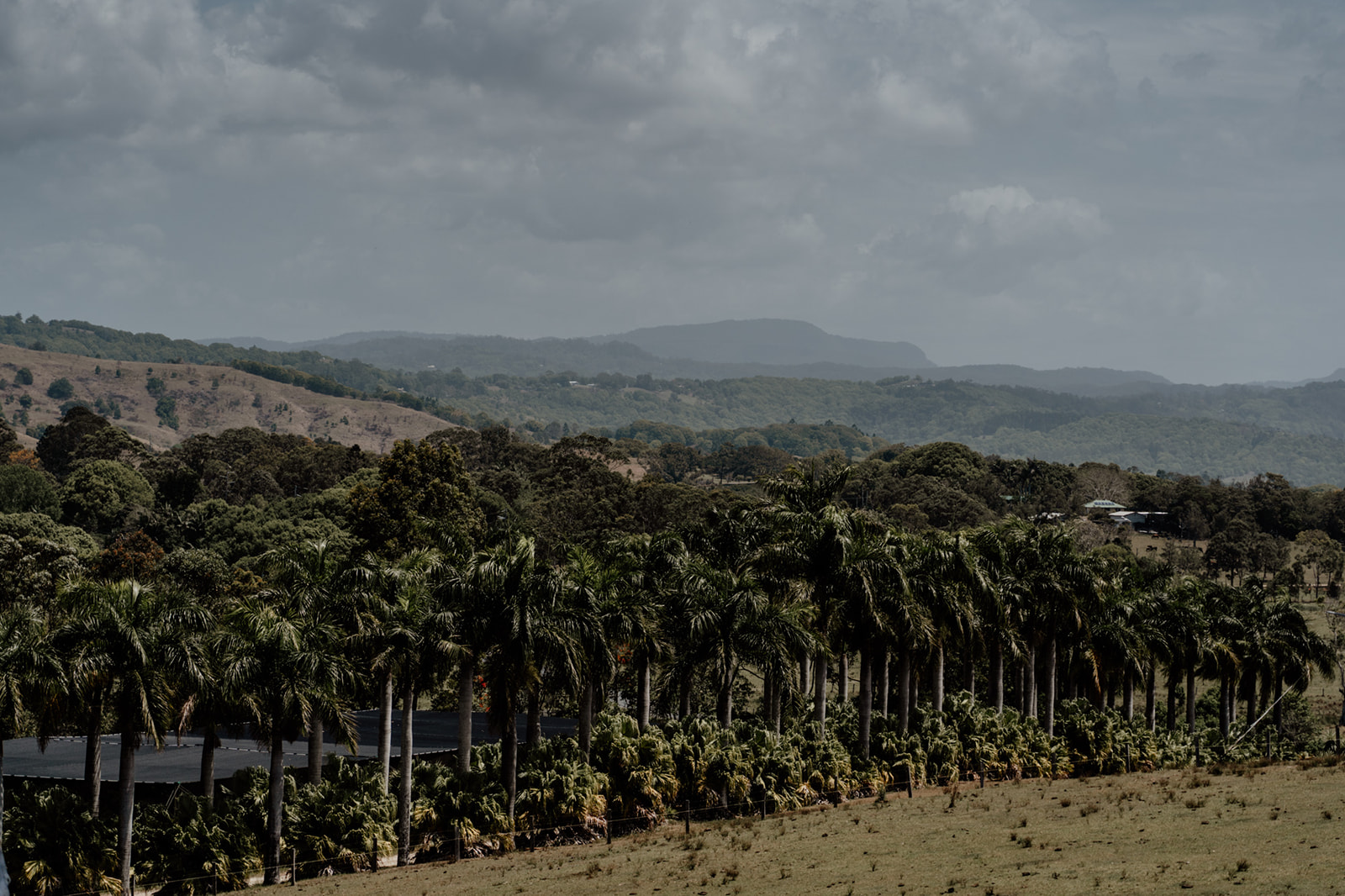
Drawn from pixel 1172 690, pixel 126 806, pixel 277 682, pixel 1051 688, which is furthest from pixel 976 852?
pixel 1172 690

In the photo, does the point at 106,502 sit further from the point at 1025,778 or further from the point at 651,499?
the point at 1025,778

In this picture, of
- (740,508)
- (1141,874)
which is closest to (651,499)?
(740,508)

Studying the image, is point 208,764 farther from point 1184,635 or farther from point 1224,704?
point 1224,704

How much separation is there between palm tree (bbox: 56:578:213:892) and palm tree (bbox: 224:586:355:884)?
1.41 metres

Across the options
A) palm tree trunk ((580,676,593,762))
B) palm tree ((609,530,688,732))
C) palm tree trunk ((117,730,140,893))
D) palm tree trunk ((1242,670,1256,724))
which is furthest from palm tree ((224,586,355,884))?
palm tree trunk ((1242,670,1256,724))

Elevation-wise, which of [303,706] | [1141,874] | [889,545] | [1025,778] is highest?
[889,545]

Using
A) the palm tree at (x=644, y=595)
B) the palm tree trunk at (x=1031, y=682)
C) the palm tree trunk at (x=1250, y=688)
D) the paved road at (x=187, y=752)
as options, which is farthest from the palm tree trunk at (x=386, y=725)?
the palm tree trunk at (x=1250, y=688)

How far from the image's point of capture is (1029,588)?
1813 inches

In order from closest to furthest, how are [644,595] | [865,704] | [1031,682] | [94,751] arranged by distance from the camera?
[94,751], [644,595], [865,704], [1031,682]

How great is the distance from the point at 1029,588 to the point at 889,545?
8.43 metres

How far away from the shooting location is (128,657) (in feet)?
95.0

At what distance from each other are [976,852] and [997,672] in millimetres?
19439

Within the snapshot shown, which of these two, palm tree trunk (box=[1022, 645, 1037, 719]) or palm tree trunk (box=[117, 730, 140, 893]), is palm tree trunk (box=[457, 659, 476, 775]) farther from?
palm tree trunk (box=[1022, 645, 1037, 719])

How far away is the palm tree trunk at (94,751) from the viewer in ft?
95.2
